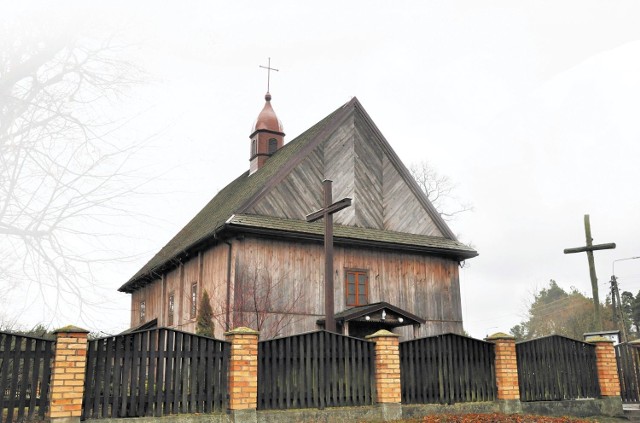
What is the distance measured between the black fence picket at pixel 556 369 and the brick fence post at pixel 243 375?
641 cm

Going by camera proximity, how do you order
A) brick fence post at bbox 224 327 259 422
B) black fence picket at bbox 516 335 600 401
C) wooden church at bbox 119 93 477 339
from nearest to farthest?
brick fence post at bbox 224 327 259 422 < black fence picket at bbox 516 335 600 401 < wooden church at bbox 119 93 477 339

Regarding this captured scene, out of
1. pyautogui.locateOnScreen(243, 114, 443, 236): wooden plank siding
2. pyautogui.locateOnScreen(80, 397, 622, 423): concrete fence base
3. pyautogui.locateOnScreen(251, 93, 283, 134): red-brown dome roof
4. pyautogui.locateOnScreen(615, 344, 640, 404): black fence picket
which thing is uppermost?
pyautogui.locateOnScreen(251, 93, 283, 134): red-brown dome roof

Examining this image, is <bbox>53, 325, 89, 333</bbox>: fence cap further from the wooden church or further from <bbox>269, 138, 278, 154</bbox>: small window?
<bbox>269, 138, 278, 154</bbox>: small window

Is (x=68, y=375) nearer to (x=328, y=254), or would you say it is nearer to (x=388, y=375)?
(x=388, y=375)

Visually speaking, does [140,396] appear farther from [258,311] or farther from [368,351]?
[258,311]

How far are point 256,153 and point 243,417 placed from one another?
18536 mm

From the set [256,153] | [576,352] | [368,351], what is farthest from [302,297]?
[256,153]

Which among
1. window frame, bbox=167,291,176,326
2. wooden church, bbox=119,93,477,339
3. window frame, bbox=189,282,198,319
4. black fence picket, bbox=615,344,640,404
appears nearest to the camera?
black fence picket, bbox=615,344,640,404

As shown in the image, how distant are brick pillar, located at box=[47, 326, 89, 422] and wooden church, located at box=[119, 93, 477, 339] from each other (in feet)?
24.9

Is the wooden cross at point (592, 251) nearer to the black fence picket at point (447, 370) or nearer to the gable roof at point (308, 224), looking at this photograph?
the gable roof at point (308, 224)

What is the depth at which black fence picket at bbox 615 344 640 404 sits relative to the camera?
→ 15.7m

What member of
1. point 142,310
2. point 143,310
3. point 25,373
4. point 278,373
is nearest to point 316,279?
point 278,373

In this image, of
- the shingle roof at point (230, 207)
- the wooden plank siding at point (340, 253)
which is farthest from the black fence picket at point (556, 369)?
the shingle roof at point (230, 207)

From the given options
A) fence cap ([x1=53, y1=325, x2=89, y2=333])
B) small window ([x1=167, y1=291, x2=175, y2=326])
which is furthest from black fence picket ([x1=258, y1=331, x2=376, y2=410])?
small window ([x1=167, y1=291, x2=175, y2=326])
